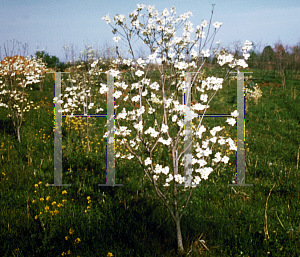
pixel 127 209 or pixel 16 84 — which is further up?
pixel 16 84

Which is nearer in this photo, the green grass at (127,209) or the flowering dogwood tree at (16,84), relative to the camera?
the green grass at (127,209)

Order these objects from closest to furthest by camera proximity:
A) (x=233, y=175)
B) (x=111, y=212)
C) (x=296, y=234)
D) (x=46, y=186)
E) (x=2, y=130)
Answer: (x=296, y=234) < (x=111, y=212) < (x=46, y=186) < (x=233, y=175) < (x=2, y=130)

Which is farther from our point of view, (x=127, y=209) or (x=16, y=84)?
(x=16, y=84)

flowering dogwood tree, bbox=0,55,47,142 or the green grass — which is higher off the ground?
flowering dogwood tree, bbox=0,55,47,142

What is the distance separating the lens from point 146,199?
3.67 meters

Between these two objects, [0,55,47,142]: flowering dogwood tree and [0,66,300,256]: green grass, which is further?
[0,55,47,142]: flowering dogwood tree

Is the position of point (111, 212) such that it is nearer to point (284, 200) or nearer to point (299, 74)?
point (284, 200)

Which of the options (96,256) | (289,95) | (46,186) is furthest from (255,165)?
(289,95)

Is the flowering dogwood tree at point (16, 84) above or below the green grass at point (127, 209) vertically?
above

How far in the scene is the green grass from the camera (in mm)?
2727

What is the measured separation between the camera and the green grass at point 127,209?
2.73 meters

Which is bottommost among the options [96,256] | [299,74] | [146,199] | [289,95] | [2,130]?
[96,256]

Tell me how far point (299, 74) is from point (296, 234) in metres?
23.8

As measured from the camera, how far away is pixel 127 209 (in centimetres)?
340
